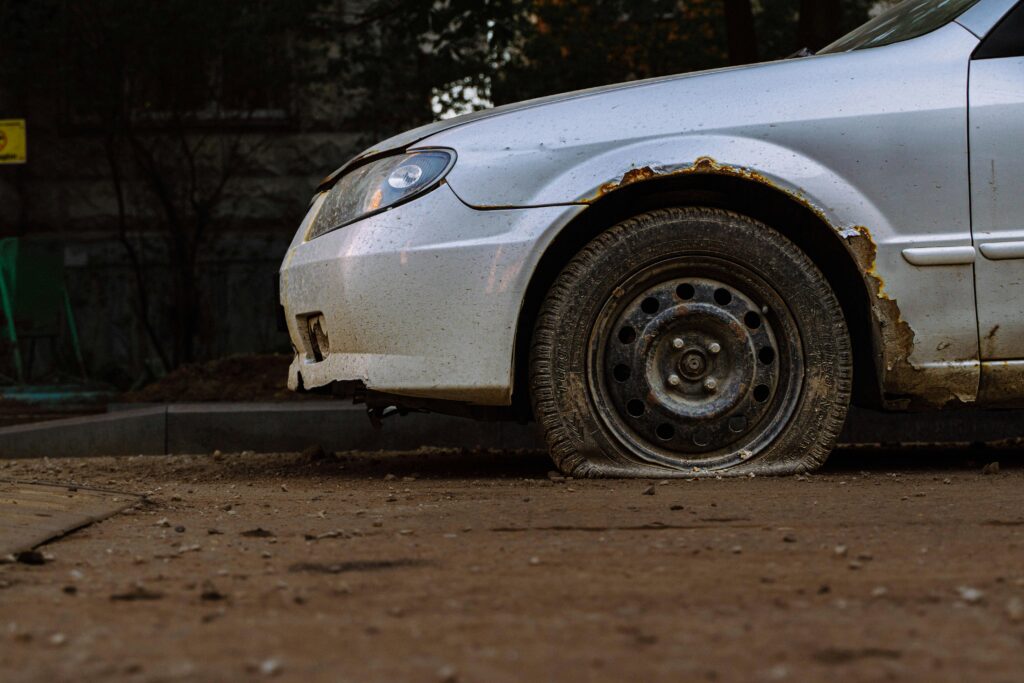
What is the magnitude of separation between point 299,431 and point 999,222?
3.21 meters

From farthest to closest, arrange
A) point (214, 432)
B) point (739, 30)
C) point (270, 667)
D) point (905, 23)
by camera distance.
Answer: point (739, 30) → point (214, 432) → point (905, 23) → point (270, 667)

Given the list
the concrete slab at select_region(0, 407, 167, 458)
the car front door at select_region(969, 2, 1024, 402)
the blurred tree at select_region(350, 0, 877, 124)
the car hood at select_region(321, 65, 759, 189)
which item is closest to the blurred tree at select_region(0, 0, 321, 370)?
the blurred tree at select_region(350, 0, 877, 124)

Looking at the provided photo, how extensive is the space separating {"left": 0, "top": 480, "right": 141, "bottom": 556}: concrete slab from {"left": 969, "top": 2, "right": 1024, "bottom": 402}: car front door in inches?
99.8

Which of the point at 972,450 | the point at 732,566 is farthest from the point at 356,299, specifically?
the point at 972,450

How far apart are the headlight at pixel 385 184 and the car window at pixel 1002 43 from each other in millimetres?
1633

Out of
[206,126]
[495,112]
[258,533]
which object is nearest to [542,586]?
[258,533]

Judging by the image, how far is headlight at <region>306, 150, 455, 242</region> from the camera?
440 cm

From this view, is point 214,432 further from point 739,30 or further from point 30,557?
point 739,30

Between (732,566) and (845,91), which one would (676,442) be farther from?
(732,566)

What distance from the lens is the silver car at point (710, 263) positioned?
4.30 metres

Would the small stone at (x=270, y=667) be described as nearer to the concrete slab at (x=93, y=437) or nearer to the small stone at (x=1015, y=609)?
the small stone at (x=1015, y=609)

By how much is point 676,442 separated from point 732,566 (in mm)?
1573

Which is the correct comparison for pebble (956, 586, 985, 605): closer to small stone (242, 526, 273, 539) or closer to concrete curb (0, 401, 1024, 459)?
small stone (242, 526, 273, 539)

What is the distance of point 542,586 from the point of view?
2.61 m
